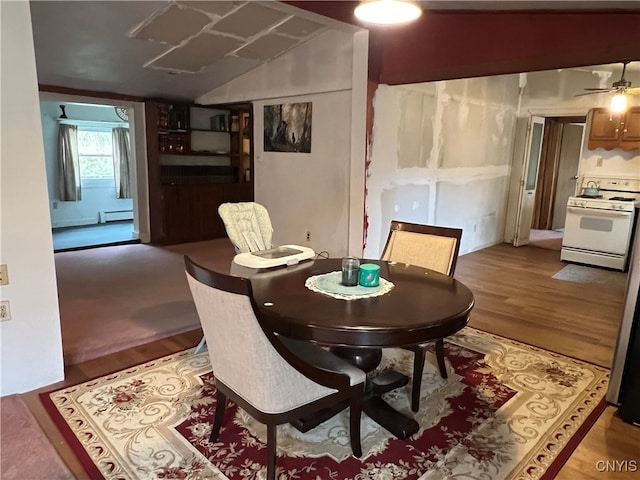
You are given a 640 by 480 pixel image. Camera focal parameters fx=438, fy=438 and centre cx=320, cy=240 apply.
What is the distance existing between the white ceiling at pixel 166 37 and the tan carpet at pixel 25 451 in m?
3.13

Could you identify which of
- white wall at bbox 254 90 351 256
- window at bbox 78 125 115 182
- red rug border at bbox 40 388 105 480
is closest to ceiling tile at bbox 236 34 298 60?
white wall at bbox 254 90 351 256

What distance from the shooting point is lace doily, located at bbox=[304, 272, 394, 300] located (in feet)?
6.52

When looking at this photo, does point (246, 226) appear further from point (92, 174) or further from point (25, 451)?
point (92, 174)

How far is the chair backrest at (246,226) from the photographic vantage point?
3240mm

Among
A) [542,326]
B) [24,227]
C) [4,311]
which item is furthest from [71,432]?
[542,326]

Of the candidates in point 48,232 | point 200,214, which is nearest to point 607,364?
point 48,232

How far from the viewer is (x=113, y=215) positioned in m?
8.95

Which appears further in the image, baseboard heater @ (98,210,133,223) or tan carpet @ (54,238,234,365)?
baseboard heater @ (98,210,133,223)

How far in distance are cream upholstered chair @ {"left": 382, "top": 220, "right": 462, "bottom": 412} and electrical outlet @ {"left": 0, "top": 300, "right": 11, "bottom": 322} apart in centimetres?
224

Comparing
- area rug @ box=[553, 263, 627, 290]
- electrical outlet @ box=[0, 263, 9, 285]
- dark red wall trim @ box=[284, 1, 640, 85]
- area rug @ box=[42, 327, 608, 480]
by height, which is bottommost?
area rug @ box=[42, 327, 608, 480]

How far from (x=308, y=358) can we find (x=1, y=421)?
161cm

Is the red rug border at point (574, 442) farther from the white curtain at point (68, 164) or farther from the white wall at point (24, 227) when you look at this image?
the white curtain at point (68, 164)

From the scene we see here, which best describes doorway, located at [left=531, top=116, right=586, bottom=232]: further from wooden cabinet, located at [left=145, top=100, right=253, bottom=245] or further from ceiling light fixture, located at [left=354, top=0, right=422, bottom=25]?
ceiling light fixture, located at [left=354, top=0, right=422, bottom=25]

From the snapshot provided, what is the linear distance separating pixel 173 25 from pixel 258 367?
369cm
